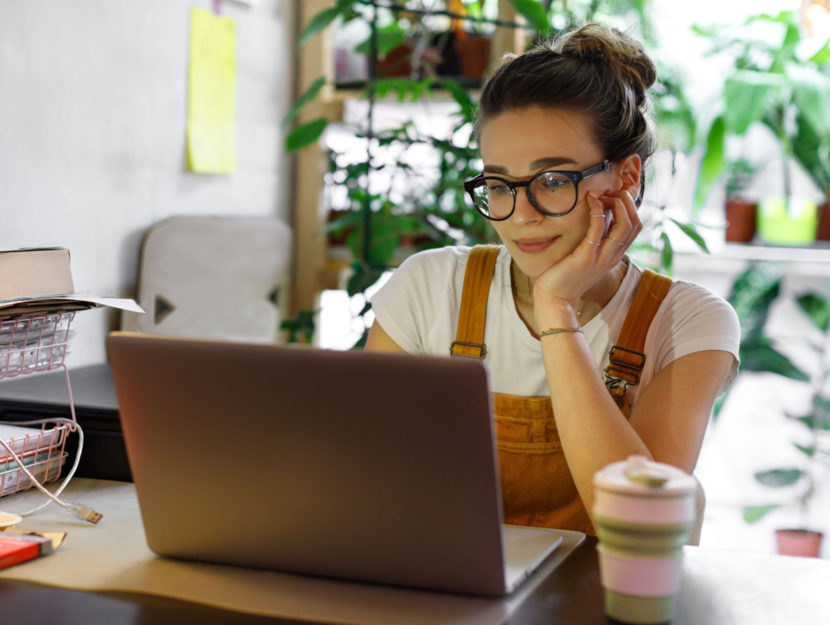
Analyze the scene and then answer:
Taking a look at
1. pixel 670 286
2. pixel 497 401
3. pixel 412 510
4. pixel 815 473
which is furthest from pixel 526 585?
pixel 815 473

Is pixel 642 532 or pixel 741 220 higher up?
pixel 741 220

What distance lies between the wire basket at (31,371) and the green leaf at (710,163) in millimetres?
1882

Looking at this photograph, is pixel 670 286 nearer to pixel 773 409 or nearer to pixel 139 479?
pixel 139 479

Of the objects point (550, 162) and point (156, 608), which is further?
point (550, 162)

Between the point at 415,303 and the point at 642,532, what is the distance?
77cm

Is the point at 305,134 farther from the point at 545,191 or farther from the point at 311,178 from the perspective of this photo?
the point at 545,191

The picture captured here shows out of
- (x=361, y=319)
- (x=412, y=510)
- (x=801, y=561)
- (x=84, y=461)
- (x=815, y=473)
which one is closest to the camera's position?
(x=412, y=510)

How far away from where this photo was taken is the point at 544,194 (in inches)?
47.4

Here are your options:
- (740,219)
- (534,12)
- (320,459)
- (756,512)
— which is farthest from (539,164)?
(756,512)

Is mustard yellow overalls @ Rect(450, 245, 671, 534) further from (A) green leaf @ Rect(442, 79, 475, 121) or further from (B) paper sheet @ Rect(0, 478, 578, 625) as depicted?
(A) green leaf @ Rect(442, 79, 475, 121)

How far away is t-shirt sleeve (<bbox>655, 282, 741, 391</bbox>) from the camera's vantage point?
3.98 feet

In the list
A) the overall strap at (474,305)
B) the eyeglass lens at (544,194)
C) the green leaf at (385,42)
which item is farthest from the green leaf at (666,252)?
the green leaf at (385,42)

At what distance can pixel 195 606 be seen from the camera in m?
0.74

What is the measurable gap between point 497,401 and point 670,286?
0.98ft
